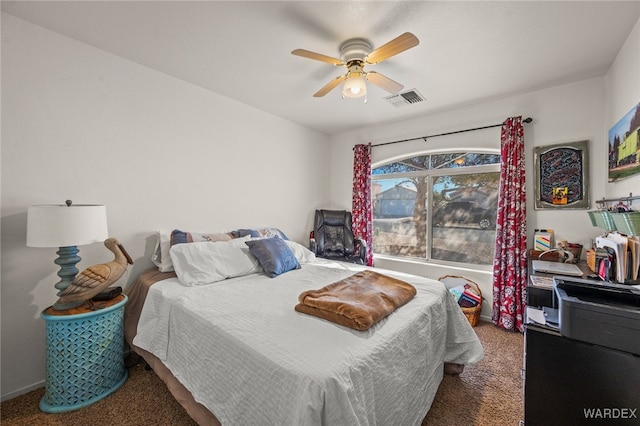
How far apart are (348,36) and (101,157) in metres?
2.20

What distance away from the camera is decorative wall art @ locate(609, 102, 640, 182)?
172 cm

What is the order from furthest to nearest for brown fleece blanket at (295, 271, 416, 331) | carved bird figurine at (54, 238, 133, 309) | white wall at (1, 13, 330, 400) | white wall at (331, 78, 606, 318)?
white wall at (331, 78, 606, 318) < white wall at (1, 13, 330, 400) < carved bird figurine at (54, 238, 133, 309) < brown fleece blanket at (295, 271, 416, 331)

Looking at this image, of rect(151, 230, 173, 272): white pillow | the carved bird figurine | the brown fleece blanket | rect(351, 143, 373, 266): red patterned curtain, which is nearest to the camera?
the brown fleece blanket

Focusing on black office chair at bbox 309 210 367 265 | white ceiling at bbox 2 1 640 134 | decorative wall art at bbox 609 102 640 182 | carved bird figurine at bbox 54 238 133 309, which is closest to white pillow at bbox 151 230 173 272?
carved bird figurine at bbox 54 238 133 309

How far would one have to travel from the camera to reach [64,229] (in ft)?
5.37

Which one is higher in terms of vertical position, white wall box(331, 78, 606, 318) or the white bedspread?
white wall box(331, 78, 606, 318)

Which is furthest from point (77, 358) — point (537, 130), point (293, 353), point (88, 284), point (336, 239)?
point (537, 130)

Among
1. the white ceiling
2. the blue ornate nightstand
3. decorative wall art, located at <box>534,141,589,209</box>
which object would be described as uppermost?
the white ceiling

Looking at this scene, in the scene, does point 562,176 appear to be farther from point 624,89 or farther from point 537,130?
point 624,89

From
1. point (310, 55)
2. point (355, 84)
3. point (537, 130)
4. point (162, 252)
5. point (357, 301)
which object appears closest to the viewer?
point (357, 301)

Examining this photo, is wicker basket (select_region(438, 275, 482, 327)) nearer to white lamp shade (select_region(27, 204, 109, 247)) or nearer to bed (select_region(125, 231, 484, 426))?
A: bed (select_region(125, 231, 484, 426))

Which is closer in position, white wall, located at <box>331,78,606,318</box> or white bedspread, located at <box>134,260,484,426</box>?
white bedspread, located at <box>134,260,484,426</box>

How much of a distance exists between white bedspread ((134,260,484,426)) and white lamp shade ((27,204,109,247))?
2.03ft

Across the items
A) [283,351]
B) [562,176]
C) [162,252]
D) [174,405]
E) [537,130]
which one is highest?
[537,130]
